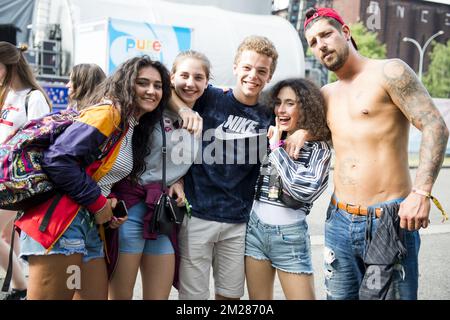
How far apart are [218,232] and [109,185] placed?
0.74 meters

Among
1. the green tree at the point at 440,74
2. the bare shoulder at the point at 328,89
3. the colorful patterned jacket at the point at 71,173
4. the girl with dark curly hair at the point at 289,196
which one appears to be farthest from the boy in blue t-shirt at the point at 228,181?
the green tree at the point at 440,74

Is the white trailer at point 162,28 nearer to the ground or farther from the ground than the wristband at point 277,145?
farther from the ground

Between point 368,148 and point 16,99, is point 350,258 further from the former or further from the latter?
point 16,99

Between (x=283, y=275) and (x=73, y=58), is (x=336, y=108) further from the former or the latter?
(x=73, y=58)

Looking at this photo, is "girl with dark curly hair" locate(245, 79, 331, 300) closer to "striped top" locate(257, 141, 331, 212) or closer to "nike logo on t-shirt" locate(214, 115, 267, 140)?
"striped top" locate(257, 141, 331, 212)

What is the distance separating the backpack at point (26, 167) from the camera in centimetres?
241

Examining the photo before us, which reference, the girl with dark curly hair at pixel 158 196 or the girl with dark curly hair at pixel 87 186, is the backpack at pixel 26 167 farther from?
the girl with dark curly hair at pixel 158 196

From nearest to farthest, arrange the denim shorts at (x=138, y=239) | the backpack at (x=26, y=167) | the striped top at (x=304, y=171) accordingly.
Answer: the backpack at (x=26, y=167), the striped top at (x=304, y=171), the denim shorts at (x=138, y=239)

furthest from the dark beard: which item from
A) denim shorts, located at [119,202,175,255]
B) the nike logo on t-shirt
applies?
denim shorts, located at [119,202,175,255]

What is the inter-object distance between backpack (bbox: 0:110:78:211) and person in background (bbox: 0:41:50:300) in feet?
5.80

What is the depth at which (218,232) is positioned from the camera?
311cm

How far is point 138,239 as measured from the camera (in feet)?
9.76

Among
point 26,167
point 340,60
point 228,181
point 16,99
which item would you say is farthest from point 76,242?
point 16,99
